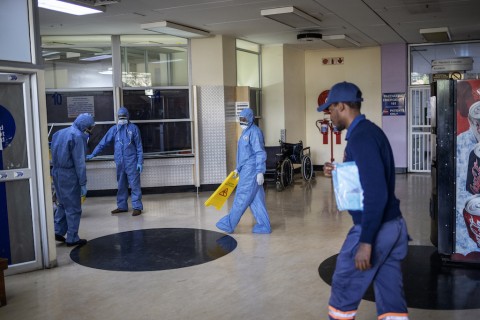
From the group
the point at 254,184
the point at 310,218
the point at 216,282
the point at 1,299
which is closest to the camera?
the point at 1,299

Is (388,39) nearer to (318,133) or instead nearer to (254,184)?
(318,133)

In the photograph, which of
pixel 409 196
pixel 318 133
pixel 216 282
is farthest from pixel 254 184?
pixel 318 133

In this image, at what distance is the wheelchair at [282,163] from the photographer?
953 centimetres

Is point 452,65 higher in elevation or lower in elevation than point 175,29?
lower

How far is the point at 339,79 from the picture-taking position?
39.3 ft

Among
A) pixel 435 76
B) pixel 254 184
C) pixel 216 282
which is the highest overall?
pixel 435 76

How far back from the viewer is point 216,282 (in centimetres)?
437

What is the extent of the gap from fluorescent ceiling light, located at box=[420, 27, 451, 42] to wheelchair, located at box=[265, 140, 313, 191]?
323 cm

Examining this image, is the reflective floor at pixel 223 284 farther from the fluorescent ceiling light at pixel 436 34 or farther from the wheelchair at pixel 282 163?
the fluorescent ceiling light at pixel 436 34

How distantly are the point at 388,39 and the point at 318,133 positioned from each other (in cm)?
276

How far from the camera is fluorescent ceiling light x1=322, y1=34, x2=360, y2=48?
9.78 m

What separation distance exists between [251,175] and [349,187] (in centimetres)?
345

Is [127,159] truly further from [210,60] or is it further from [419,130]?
[419,130]

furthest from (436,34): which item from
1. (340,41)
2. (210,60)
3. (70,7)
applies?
(70,7)
